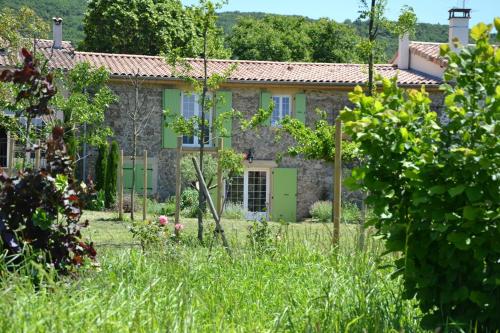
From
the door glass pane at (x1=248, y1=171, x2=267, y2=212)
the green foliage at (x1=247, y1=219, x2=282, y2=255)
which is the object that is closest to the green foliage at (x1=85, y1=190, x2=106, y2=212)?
the door glass pane at (x1=248, y1=171, x2=267, y2=212)

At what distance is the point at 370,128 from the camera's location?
427cm

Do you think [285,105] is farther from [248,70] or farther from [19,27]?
[19,27]

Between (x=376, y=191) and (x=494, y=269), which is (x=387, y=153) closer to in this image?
(x=376, y=191)

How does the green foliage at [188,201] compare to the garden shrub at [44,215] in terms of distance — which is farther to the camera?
the green foliage at [188,201]

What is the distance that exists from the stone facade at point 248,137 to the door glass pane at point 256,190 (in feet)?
1.93

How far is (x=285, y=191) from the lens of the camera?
23.0 metres

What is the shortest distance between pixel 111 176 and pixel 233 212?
3520 mm

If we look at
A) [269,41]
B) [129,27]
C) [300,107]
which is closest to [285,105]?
[300,107]

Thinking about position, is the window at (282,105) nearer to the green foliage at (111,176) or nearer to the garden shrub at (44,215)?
the green foliage at (111,176)

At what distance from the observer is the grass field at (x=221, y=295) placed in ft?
12.3

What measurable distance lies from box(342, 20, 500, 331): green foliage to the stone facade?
17972 millimetres

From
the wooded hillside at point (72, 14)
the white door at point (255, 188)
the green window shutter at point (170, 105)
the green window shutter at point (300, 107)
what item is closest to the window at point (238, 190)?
the white door at point (255, 188)

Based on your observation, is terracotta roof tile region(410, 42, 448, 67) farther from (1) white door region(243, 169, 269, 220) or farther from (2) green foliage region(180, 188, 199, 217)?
(2) green foliage region(180, 188, 199, 217)

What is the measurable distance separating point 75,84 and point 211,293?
13.3 metres
